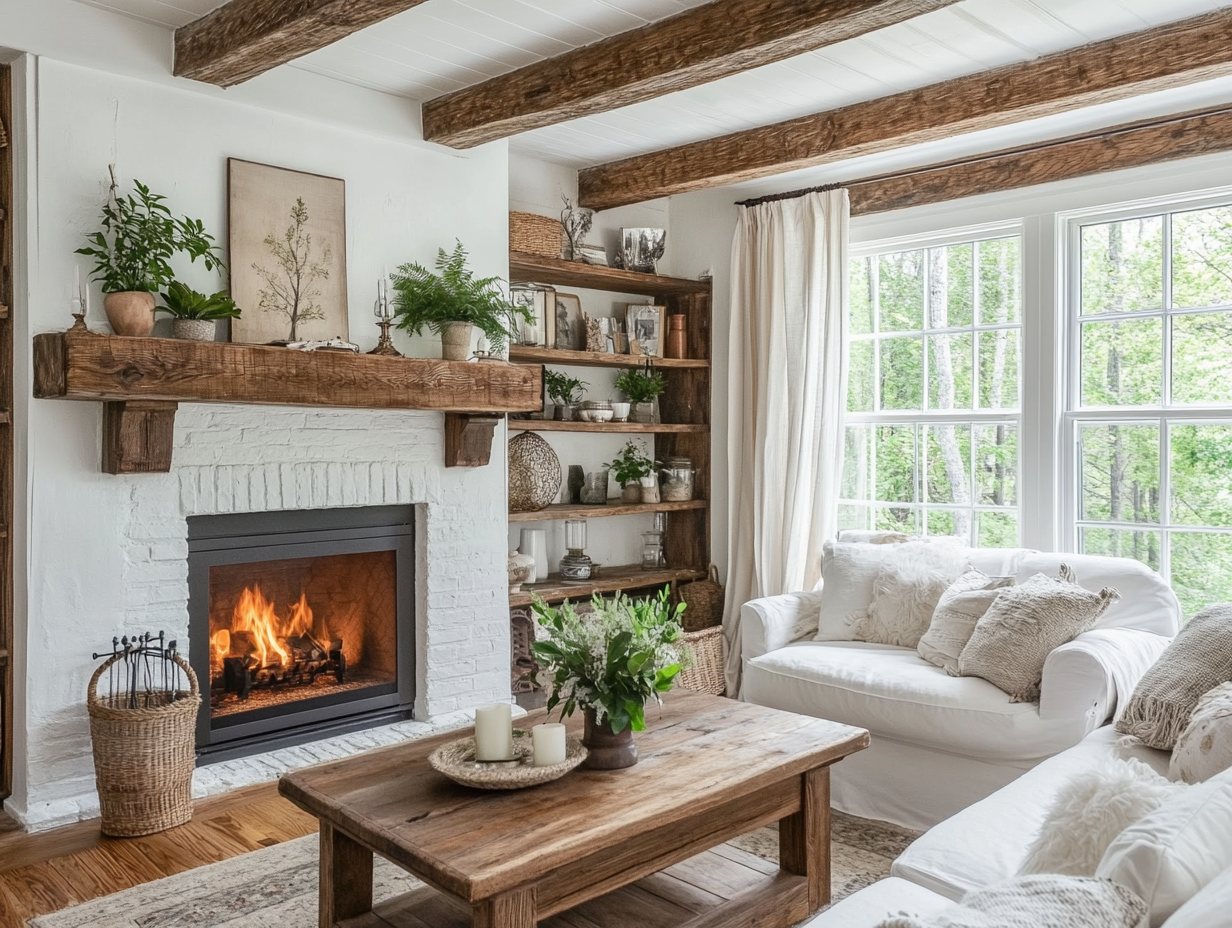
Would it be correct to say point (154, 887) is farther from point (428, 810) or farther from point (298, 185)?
point (298, 185)

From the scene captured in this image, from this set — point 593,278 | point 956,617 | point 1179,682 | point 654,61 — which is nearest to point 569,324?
point 593,278

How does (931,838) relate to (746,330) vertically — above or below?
below

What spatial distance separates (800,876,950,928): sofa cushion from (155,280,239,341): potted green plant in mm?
2423

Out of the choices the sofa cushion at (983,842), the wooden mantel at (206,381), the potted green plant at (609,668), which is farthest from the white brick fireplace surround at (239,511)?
the sofa cushion at (983,842)

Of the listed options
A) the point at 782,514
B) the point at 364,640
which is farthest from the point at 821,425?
the point at 364,640

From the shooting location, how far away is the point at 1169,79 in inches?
120

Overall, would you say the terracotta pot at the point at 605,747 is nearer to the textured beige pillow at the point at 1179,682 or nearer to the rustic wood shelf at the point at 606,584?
the textured beige pillow at the point at 1179,682

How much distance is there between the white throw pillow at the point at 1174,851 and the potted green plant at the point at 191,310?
277 cm

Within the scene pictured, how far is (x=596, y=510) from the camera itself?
4.53 metres

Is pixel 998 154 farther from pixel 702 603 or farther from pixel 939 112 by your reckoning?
pixel 702 603

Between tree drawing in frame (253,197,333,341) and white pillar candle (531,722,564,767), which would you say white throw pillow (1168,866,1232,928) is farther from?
tree drawing in frame (253,197,333,341)

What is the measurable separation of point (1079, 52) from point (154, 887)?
3568mm

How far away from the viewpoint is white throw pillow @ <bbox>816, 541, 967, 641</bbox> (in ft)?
12.3

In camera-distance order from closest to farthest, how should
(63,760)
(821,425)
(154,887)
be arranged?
(154,887) → (63,760) → (821,425)
